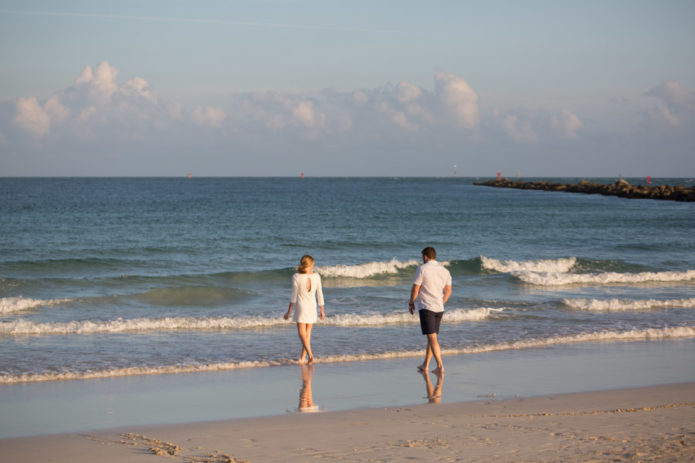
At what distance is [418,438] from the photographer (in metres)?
6.44

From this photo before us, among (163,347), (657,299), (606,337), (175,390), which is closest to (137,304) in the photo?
(163,347)

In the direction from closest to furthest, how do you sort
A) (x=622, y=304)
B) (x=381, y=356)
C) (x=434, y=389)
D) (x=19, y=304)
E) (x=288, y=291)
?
(x=434, y=389) < (x=381, y=356) < (x=19, y=304) < (x=622, y=304) < (x=288, y=291)

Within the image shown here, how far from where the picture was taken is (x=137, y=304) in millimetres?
16266

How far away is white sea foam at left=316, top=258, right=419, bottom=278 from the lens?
21.3 m

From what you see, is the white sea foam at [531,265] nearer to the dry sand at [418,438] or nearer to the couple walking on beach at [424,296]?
the couple walking on beach at [424,296]

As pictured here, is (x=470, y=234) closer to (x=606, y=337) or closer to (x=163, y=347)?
(x=606, y=337)

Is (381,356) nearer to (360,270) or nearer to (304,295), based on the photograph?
(304,295)

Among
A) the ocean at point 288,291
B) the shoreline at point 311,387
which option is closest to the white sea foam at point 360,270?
the ocean at point 288,291

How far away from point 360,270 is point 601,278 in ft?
24.7

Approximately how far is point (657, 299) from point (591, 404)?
10.6 metres

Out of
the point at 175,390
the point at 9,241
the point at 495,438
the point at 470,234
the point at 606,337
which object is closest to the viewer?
the point at 495,438

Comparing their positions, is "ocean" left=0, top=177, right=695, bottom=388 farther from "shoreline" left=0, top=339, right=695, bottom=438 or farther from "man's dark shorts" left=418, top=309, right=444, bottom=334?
"man's dark shorts" left=418, top=309, right=444, bottom=334

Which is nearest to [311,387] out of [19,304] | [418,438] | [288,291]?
[418,438]

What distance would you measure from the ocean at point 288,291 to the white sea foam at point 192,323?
0.04m
